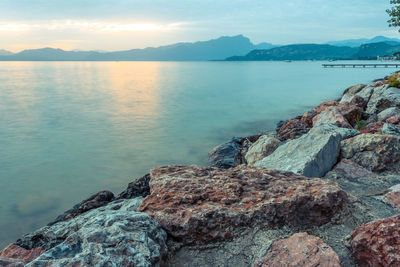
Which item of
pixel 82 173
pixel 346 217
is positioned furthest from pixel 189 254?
pixel 82 173

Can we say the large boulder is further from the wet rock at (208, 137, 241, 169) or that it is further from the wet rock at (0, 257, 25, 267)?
the wet rock at (208, 137, 241, 169)

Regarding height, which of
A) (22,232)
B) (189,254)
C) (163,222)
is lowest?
(22,232)

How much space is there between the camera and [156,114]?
21.8m

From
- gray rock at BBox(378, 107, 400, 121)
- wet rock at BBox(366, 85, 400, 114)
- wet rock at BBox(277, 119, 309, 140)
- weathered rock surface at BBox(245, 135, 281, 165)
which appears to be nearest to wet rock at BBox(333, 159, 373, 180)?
weathered rock surface at BBox(245, 135, 281, 165)

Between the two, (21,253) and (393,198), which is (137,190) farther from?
(393,198)

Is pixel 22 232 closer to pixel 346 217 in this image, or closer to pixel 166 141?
pixel 346 217

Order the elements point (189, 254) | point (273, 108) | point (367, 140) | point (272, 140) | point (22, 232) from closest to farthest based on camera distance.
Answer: point (189, 254) → point (367, 140) → point (22, 232) → point (272, 140) → point (273, 108)

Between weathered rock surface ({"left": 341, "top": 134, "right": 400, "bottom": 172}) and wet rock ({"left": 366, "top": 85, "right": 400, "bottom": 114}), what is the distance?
7.49 meters

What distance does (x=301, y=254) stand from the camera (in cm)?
247

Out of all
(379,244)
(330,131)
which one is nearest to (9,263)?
(379,244)

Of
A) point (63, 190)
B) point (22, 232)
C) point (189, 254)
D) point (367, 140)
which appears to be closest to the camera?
point (189, 254)

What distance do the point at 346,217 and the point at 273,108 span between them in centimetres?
2086

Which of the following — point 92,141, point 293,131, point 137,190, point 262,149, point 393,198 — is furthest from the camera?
point 92,141

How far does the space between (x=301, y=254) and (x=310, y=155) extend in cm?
268
